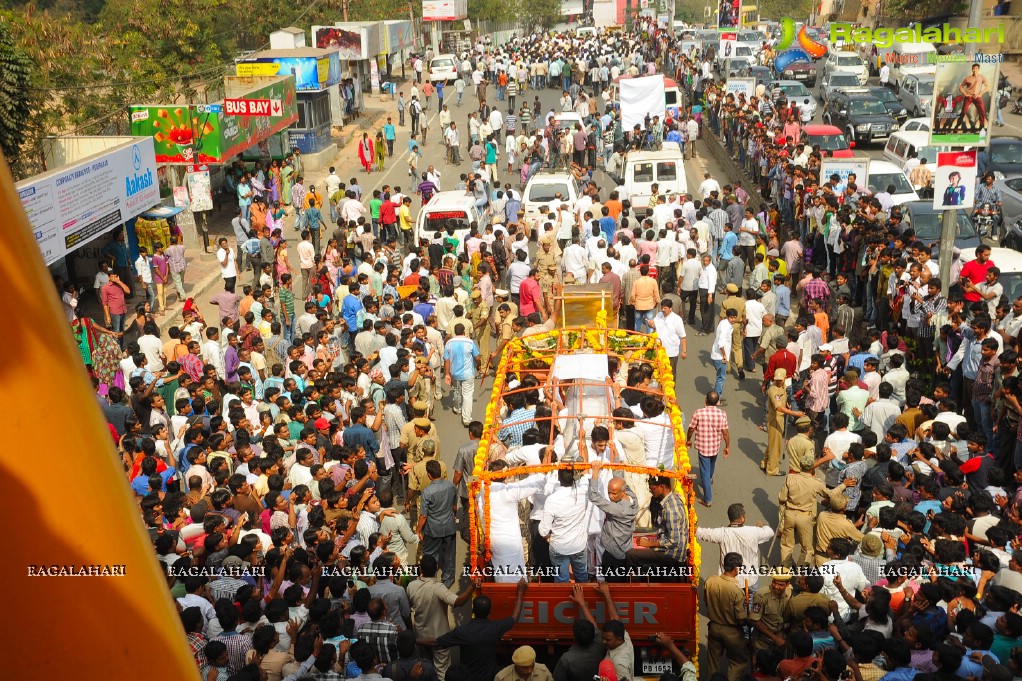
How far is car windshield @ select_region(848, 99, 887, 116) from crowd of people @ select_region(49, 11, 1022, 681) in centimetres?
1517

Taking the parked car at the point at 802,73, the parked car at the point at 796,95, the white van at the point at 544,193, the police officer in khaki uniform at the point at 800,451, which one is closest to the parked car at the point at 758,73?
the parked car at the point at 796,95

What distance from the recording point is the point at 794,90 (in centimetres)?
3656

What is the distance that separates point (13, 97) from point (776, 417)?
17.5m

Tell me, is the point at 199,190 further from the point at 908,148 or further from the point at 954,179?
the point at 908,148

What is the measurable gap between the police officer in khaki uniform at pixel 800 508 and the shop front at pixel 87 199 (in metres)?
10.7

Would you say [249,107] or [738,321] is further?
[249,107]

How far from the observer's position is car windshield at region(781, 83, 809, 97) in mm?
36094

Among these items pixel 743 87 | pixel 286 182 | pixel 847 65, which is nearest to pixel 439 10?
pixel 847 65

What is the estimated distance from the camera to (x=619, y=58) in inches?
1922

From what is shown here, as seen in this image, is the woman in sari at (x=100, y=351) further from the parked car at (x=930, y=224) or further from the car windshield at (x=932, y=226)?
the car windshield at (x=932, y=226)

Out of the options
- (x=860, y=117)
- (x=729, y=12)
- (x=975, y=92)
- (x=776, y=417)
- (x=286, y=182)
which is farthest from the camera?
(x=729, y=12)

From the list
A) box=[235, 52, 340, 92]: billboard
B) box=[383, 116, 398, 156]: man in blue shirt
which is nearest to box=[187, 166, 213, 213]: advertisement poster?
box=[235, 52, 340, 92]: billboard

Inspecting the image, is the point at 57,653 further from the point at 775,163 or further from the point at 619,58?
the point at 619,58

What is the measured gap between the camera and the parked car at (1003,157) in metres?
22.8
